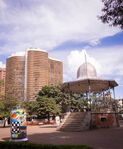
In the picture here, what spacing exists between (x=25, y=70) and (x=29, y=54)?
6.05m

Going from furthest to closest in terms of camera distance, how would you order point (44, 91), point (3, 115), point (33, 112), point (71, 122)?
1. point (44, 91)
2. point (33, 112)
3. point (3, 115)
4. point (71, 122)

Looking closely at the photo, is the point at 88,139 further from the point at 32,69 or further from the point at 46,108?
the point at 32,69

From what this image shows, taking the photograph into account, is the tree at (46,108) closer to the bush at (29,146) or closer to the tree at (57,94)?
the tree at (57,94)

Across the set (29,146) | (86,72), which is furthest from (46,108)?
(29,146)

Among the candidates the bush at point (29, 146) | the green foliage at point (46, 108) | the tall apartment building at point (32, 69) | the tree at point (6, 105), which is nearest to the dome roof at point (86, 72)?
the bush at point (29, 146)

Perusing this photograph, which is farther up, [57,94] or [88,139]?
[57,94]

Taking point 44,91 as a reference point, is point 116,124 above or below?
below

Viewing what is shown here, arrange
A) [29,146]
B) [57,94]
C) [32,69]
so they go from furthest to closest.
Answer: [32,69] → [57,94] → [29,146]

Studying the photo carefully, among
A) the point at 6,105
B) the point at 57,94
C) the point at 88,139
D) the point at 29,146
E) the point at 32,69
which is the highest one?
the point at 32,69

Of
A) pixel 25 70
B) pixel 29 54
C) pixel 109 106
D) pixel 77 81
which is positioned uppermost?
pixel 29 54

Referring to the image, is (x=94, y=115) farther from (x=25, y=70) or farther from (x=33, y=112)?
(x=25, y=70)

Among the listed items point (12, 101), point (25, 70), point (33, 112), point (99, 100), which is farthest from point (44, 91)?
point (99, 100)

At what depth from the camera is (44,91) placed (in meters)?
65.8

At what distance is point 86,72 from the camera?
2827cm
